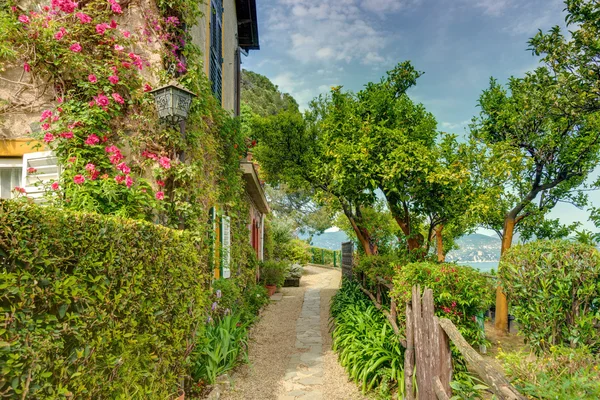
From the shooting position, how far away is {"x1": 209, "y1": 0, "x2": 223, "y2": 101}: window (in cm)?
731

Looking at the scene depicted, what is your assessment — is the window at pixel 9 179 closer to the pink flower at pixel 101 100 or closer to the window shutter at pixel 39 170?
the window shutter at pixel 39 170

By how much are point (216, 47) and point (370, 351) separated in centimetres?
660

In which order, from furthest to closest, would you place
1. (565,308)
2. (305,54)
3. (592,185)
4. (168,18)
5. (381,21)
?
(592,185) < (305,54) < (381,21) < (168,18) < (565,308)

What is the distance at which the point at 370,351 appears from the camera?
16.9 feet

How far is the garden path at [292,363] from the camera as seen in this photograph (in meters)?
4.92

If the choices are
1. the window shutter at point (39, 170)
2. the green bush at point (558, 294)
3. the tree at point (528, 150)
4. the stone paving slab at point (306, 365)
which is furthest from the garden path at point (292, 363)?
the tree at point (528, 150)

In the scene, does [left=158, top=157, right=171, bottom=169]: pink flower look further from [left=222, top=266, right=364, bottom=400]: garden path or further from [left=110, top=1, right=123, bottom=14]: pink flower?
[left=222, top=266, right=364, bottom=400]: garden path

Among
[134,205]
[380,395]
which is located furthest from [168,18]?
[380,395]

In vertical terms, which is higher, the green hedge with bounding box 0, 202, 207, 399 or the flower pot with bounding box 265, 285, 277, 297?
the green hedge with bounding box 0, 202, 207, 399

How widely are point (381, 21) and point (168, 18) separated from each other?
293 inches

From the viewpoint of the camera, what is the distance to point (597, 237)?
301 inches

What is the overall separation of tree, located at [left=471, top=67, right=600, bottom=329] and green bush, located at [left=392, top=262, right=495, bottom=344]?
12.5 feet

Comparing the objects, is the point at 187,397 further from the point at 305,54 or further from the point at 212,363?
the point at 305,54

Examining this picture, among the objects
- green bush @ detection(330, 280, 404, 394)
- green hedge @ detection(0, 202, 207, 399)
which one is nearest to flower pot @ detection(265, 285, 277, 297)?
green bush @ detection(330, 280, 404, 394)
